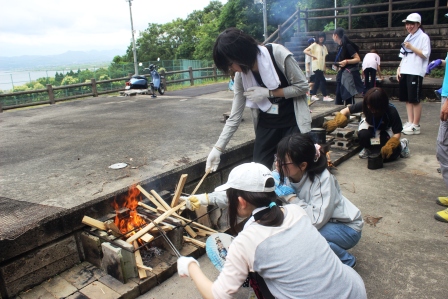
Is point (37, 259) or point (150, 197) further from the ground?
point (150, 197)

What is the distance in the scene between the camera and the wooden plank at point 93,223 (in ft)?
10.1

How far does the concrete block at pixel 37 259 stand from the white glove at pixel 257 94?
6.43 feet

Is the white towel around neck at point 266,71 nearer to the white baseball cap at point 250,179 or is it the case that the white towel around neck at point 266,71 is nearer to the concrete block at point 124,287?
the white baseball cap at point 250,179

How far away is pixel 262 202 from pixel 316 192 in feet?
3.02

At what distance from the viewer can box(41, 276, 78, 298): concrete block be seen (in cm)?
284

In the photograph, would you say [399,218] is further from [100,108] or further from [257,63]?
[100,108]

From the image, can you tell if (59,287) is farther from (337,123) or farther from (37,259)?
(337,123)

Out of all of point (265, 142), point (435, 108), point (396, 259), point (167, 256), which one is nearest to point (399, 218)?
point (396, 259)

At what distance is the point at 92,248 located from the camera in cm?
315

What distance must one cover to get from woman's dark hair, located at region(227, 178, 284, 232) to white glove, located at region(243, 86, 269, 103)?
137 centimetres

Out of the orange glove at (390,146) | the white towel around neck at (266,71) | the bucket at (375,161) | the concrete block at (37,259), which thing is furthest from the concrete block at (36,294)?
the orange glove at (390,146)

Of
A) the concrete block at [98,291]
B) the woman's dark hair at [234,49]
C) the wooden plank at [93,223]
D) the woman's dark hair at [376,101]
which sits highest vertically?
the woman's dark hair at [234,49]

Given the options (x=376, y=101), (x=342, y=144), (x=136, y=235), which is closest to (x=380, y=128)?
(x=376, y=101)

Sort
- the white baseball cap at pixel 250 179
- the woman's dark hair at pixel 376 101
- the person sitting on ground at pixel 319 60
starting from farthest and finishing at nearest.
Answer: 1. the person sitting on ground at pixel 319 60
2. the woman's dark hair at pixel 376 101
3. the white baseball cap at pixel 250 179
